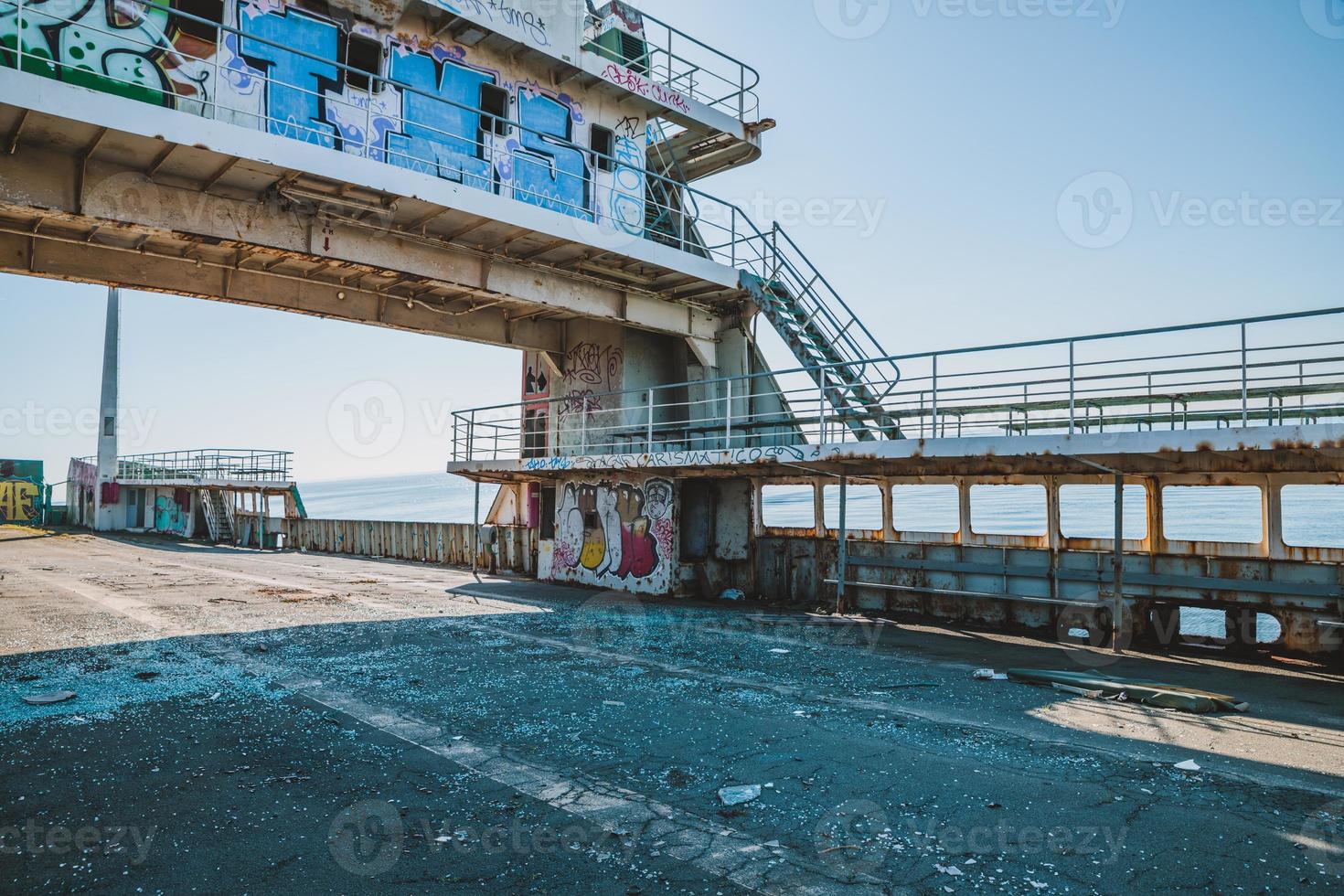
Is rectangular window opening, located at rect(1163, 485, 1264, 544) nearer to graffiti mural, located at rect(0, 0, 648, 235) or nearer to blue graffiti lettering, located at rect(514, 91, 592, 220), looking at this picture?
blue graffiti lettering, located at rect(514, 91, 592, 220)

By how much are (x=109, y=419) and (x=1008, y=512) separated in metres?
64.9

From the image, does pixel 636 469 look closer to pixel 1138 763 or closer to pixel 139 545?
pixel 1138 763

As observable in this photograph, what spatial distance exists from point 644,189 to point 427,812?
16288mm

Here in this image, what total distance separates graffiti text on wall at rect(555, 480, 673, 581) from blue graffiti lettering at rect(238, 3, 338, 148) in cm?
932

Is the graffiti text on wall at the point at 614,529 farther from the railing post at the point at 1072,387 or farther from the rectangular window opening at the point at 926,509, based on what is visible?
the rectangular window opening at the point at 926,509

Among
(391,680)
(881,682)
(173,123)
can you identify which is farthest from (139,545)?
(881,682)

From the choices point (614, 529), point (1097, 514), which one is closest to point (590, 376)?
point (614, 529)

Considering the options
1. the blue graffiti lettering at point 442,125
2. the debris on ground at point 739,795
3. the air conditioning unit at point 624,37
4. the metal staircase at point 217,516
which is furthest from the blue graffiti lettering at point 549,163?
the metal staircase at point 217,516

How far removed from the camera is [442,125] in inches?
619

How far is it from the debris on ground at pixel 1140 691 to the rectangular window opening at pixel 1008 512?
22.4m

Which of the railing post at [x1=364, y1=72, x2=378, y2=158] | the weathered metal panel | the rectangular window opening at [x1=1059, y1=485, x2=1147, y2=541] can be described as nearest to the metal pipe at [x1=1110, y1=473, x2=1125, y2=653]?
the railing post at [x1=364, y1=72, x2=378, y2=158]

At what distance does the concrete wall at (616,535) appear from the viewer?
18.3 m

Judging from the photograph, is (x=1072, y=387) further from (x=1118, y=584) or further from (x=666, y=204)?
(x=666, y=204)

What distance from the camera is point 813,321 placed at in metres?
18.6
